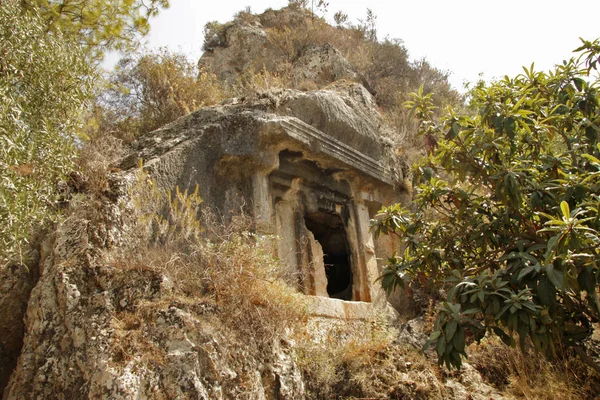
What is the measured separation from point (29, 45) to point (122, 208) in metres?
1.62

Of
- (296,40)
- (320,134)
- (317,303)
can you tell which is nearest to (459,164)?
(317,303)

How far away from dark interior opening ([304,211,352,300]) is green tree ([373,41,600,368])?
2.38 metres

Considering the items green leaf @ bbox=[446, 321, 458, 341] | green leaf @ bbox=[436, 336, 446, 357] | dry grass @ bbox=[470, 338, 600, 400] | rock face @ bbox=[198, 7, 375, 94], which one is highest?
rock face @ bbox=[198, 7, 375, 94]

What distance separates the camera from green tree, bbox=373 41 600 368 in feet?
9.43

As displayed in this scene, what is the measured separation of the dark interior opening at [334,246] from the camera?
722cm

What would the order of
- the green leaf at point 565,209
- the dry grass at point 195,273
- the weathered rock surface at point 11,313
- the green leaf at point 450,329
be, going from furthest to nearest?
the weathered rock surface at point 11,313
the dry grass at point 195,273
the green leaf at point 450,329
the green leaf at point 565,209

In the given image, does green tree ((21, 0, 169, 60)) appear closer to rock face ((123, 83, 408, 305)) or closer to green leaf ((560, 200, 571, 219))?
rock face ((123, 83, 408, 305))

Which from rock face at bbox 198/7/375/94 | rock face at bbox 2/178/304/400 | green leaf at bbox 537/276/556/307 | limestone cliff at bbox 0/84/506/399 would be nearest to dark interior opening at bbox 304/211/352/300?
limestone cliff at bbox 0/84/506/399

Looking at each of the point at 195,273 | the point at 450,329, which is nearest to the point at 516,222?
the point at 450,329

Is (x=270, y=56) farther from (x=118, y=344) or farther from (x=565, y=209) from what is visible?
(x=565, y=209)

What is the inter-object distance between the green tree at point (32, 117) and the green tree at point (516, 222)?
2.71 m

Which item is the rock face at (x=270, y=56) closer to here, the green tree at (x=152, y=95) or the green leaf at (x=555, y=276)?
the green tree at (x=152, y=95)

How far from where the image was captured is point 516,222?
12.7ft

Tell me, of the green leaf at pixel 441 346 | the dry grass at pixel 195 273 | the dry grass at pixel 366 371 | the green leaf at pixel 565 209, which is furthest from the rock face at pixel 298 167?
the green leaf at pixel 565 209
